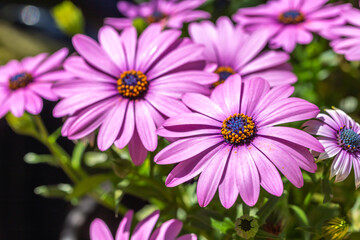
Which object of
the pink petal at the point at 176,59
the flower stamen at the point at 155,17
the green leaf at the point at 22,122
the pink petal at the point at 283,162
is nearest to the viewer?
the pink petal at the point at 283,162

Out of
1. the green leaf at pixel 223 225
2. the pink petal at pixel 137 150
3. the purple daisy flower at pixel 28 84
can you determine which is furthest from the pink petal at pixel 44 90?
the green leaf at pixel 223 225

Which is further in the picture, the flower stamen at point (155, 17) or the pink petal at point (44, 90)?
the flower stamen at point (155, 17)

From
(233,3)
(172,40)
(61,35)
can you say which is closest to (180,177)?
(172,40)

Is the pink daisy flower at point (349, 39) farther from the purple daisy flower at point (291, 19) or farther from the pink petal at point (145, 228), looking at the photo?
the pink petal at point (145, 228)

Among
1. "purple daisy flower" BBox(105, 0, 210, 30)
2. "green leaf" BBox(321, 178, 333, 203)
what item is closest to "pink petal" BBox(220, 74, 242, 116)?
"green leaf" BBox(321, 178, 333, 203)

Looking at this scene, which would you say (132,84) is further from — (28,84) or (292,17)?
(292,17)

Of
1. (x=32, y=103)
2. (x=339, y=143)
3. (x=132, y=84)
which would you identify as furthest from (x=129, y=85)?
(x=339, y=143)

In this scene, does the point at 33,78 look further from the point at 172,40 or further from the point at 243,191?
the point at 243,191

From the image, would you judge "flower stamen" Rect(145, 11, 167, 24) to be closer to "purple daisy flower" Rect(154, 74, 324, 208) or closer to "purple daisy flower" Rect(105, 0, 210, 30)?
"purple daisy flower" Rect(105, 0, 210, 30)
